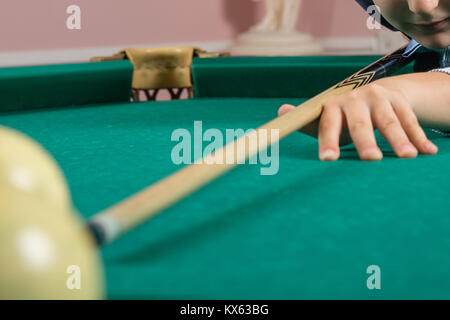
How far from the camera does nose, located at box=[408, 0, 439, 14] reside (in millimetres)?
1470

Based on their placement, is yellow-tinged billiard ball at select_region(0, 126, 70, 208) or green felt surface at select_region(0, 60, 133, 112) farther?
green felt surface at select_region(0, 60, 133, 112)

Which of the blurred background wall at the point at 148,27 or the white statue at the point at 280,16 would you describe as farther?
the white statue at the point at 280,16

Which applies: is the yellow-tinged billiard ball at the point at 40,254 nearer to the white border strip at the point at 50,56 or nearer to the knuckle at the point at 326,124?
the knuckle at the point at 326,124

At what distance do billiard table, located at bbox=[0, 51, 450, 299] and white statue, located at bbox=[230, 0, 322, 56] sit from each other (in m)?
4.50

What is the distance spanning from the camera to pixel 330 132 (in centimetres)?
140

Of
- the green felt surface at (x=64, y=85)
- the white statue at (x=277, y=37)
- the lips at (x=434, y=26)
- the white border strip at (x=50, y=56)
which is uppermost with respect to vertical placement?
the white statue at (x=277, y=37)

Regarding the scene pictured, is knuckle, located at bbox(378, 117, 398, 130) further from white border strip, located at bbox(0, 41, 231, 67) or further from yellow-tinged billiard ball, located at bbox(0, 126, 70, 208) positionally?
white border strip, located at bbox(0, 41, 231, 67)

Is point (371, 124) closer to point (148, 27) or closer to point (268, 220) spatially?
point (268, 220)

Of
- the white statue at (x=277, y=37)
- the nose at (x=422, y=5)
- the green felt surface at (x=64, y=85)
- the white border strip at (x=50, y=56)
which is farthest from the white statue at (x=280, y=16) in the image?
the nose at (x=422, y=5)

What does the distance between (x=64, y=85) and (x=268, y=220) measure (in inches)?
69.5

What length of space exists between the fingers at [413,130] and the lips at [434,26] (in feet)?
1.04

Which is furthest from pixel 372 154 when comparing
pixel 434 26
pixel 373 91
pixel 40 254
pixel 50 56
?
pixel 50 56

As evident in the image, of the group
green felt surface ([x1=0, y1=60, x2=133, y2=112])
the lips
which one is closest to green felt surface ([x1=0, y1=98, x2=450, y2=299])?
the lips

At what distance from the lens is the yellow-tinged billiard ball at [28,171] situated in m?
0.79
